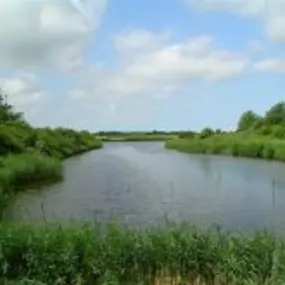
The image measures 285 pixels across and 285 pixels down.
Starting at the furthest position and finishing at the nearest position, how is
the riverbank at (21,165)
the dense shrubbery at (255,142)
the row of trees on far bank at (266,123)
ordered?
the row of trees on far bank at (266,123) < the dense shrubbery at (255,142) < the riverbank at (21,165)

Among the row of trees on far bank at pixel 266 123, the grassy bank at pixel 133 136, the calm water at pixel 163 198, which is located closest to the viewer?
the calm water at pixel 163 198

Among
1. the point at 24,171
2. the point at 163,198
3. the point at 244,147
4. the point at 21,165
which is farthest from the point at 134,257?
the point at 244,147

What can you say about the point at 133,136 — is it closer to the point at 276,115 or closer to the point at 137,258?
the point at 276,115

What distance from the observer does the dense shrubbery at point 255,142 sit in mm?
61644

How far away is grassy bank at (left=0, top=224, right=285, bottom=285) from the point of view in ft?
32.3

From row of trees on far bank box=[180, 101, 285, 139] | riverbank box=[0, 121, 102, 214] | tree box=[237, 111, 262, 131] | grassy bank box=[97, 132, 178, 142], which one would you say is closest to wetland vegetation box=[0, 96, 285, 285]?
riverbank box=[0, 121, 102, 214]

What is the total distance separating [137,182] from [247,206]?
34.9 ft

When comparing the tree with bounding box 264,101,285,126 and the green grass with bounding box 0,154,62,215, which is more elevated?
the tree with bounding box 264,101,285,126

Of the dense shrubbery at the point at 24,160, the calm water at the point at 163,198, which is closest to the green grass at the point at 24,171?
the dense shrubbery at the point at 24,160

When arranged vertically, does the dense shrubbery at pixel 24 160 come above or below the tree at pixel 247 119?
below

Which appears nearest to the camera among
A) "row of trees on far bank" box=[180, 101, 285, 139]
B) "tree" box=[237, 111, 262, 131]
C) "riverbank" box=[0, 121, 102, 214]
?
"riverbank" box=[0, 121, 102, 214]

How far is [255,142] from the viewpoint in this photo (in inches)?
2618

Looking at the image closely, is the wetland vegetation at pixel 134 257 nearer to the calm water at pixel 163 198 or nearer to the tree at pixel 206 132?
the calm water at pixel 163 198

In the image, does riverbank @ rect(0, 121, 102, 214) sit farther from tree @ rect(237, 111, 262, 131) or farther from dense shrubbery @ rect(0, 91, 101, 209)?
tree @ rect(237, 111, 262, 131)
